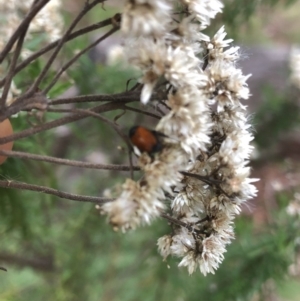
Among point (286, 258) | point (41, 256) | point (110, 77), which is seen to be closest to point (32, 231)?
point (41, 256)

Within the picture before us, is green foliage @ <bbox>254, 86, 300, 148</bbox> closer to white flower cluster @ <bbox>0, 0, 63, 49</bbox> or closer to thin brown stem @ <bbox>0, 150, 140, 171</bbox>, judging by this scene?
white flower cluster @ <bbox>0, 0, 63, 49</bbox>

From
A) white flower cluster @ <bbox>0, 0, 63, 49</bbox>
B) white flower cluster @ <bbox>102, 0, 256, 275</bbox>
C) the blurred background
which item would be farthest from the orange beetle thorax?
white flower cluster @ <bbox>0, 0, 63, 49</bbox>

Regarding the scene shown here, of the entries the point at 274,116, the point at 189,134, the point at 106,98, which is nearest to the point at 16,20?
the point at 106,98

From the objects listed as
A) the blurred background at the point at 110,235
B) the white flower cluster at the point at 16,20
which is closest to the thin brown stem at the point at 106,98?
the blurred background at the point at 110,235

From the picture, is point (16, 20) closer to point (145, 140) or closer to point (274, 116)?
point (145, 140)

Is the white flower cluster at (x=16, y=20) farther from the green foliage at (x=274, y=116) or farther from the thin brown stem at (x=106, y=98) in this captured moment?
the green foliage at (x=274, y=116)
